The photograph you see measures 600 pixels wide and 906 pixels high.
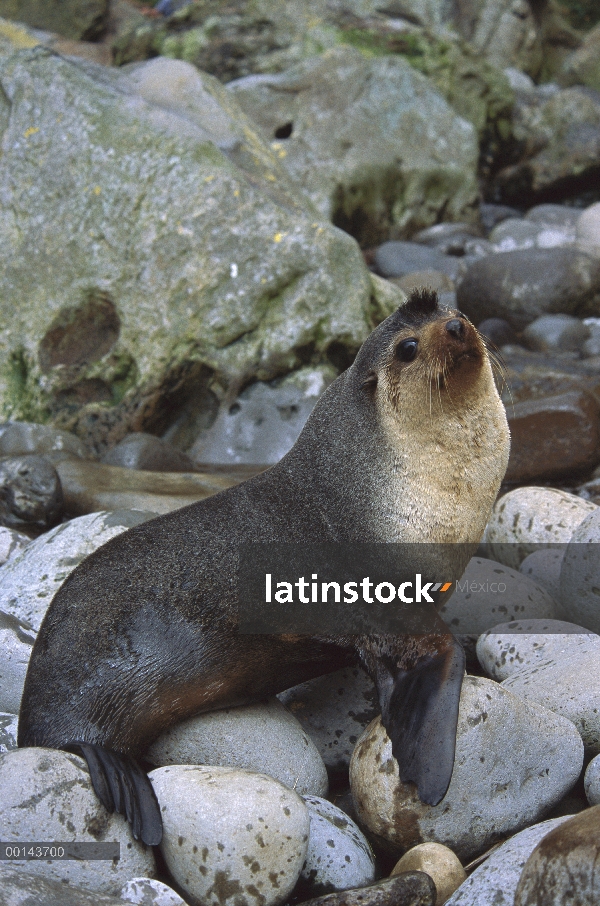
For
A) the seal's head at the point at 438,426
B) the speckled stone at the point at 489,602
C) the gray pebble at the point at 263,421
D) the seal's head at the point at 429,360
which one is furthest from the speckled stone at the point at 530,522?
the gray pebble at the point at 263,421

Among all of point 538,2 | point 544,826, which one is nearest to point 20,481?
point 544,826

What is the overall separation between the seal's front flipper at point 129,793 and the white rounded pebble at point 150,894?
0.20m

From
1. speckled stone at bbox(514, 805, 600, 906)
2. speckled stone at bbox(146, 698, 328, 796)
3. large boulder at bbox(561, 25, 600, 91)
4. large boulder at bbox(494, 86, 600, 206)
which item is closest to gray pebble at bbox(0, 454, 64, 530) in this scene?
speckled stone at bbox(146, 698, 328, 796)

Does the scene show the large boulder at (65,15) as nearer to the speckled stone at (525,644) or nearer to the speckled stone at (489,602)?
the speckled stone at (489,602)

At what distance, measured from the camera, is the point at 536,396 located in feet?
30.1

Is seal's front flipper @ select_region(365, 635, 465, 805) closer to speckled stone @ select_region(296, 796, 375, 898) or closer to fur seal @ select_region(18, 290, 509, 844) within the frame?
fur seal @ select_region(18, 290, 509, 844)

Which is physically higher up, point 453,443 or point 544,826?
point 453,443

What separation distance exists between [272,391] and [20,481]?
2.57m

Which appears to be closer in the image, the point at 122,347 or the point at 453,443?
the point at 453,443

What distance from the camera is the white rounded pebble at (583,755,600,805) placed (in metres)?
3.81

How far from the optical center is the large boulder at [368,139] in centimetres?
1484

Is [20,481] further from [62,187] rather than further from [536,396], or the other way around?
[536,396]

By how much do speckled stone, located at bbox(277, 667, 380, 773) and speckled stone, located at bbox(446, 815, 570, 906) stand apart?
1.19 m

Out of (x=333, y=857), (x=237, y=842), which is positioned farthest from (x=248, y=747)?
(x=237, y=842)
